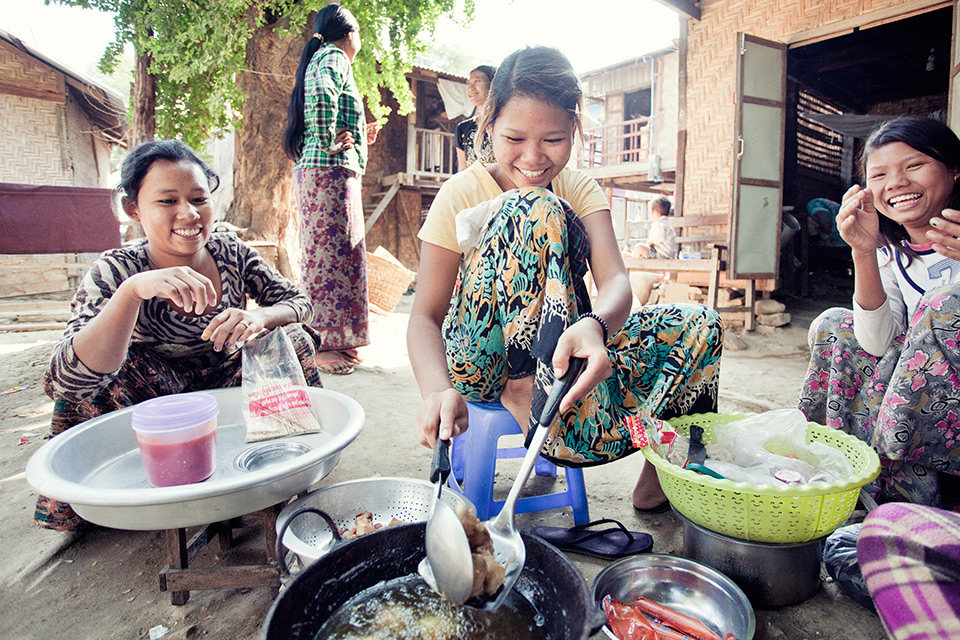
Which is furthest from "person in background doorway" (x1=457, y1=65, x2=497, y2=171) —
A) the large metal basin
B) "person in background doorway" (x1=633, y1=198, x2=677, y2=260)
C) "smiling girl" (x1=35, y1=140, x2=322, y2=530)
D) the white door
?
"person in background doorway" (x1=633, y1=198, x2=677, y2=260)

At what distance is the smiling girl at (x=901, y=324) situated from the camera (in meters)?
1.44

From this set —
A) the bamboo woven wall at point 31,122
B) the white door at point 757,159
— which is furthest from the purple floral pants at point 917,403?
the bamboo woven wall at point 31,122

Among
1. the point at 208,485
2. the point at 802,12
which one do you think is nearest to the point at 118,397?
the point at 208,485

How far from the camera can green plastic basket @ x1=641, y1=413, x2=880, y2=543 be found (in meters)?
1.19

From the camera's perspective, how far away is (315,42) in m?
3.32

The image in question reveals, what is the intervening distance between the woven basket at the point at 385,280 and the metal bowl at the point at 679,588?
16.3ft

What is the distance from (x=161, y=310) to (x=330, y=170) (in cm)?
184

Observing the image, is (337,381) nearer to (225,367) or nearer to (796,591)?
(225,367)

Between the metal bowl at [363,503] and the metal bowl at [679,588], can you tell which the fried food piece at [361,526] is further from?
the metal bowl at [679,588]

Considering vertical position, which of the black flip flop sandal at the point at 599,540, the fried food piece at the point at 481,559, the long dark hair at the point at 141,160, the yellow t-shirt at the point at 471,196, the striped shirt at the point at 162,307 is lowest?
the black flip flop sandal at the point at 599,540

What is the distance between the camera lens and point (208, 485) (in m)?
1.16

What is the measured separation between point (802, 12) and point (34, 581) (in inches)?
269

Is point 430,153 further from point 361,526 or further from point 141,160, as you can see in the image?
point 361,526

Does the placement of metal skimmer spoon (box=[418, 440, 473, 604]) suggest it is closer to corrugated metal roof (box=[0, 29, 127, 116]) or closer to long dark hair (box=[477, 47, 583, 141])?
long dark hair (box=[477, 47, 583, 141])
